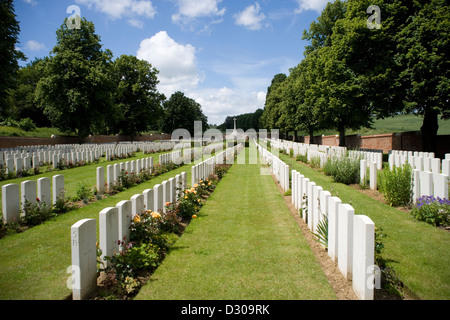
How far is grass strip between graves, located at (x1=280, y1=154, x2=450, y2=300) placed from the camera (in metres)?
3.27

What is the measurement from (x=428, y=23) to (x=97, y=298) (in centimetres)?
1843

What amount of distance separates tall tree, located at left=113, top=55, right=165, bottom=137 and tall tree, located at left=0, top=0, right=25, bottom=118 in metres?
21.1

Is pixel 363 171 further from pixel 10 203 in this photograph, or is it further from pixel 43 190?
pixel 10 203

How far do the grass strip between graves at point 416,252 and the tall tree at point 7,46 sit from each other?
2351 cm

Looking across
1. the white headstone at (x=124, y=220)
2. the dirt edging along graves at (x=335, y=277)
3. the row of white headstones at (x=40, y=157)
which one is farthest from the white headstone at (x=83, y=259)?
the row of white headstones at (x=40, y=157)

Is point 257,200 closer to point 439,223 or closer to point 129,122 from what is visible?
point 439,223

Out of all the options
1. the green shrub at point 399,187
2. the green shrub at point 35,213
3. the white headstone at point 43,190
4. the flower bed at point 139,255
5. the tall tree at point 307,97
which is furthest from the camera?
the tall tree at point 307,97

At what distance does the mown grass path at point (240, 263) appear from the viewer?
10.4 feet

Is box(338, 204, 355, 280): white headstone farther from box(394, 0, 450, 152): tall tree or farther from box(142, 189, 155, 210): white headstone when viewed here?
box(394, 0, 450, 152): tall tree

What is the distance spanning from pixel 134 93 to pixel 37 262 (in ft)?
136

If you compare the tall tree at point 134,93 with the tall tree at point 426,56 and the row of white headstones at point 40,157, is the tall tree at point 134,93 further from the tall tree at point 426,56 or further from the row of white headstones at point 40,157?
the tall tree at point 426,56

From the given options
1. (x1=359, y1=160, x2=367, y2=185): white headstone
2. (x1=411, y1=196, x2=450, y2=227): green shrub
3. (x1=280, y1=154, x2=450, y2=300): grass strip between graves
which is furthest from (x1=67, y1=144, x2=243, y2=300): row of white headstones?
(x1=359, y1=160, x2=367, y2=185): white headstone

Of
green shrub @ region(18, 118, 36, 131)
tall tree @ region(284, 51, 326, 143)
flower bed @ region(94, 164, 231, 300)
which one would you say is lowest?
flower bed @ region(94, 164, 231, 300)
